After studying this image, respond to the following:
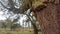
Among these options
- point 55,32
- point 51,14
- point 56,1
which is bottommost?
point 55,32

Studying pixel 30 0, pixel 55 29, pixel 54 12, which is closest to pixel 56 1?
pixel 54 12

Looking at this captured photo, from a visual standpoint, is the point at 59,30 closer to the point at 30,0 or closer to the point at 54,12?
the point at 54,12

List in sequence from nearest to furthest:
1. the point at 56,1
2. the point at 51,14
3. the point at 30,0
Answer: the point at 56,1
the point at 51,14
the point at 30,0

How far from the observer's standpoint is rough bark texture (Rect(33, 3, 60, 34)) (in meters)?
4.63

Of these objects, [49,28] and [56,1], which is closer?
[56,1]

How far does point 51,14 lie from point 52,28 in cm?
37

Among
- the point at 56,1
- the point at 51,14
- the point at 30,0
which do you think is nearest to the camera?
the point at 56,1

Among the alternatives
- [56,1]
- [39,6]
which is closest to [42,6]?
[39,6]

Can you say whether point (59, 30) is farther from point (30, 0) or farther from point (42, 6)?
point (30, 0)

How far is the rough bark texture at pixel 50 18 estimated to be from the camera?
463cm

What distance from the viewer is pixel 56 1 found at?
4.48m

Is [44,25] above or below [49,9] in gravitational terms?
below

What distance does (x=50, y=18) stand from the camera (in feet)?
15.8

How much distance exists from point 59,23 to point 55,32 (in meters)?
0.26
